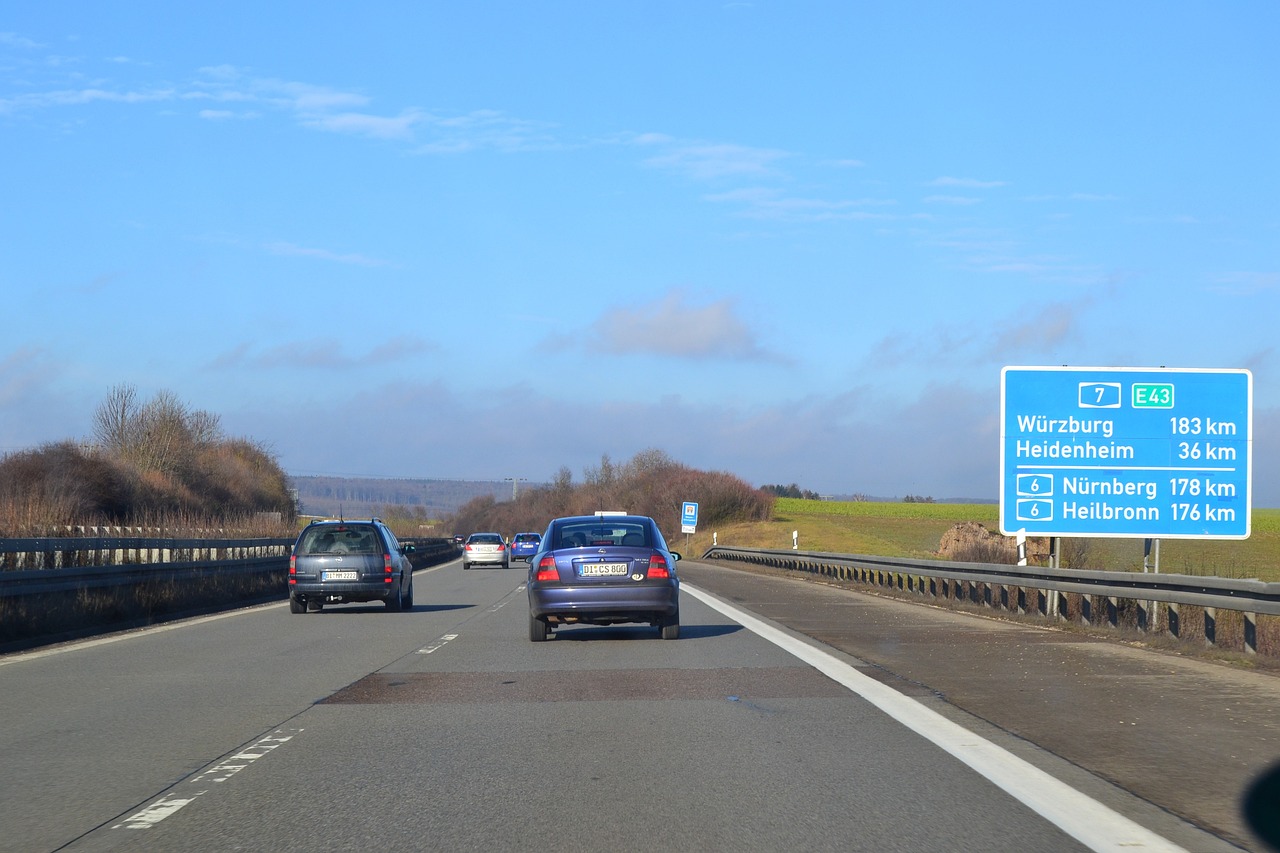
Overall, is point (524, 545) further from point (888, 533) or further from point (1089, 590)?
point (888, 533)

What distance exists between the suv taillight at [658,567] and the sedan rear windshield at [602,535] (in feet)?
0.79

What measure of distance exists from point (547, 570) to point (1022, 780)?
9.45 meters

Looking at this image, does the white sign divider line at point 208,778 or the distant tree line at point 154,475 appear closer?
the white sign divider line at point 208,778

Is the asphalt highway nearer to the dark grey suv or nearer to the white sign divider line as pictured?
the white sign divider line

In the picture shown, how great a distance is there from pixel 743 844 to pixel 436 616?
16.6 meters

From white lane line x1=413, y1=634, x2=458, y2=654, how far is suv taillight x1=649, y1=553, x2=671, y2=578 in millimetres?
2630

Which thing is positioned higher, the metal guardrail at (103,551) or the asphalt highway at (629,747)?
the metal guardrail at (103,551)

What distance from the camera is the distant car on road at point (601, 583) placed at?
16125 mm

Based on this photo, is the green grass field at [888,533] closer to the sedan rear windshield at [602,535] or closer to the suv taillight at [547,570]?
the sedan rear windshield at [602,535]

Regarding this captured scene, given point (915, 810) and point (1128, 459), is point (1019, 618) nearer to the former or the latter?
point (1128, 459)

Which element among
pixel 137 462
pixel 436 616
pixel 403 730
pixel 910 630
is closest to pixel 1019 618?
pixel 910 630

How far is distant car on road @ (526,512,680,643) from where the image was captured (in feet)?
52.9

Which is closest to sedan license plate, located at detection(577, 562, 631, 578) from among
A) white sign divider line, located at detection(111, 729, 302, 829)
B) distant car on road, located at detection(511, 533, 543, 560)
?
white sign divider line, located at detection(111, 729, 302, 829)

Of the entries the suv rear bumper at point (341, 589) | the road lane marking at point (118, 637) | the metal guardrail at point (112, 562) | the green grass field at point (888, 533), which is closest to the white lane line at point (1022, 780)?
the road lane marking at point (118, 637)
